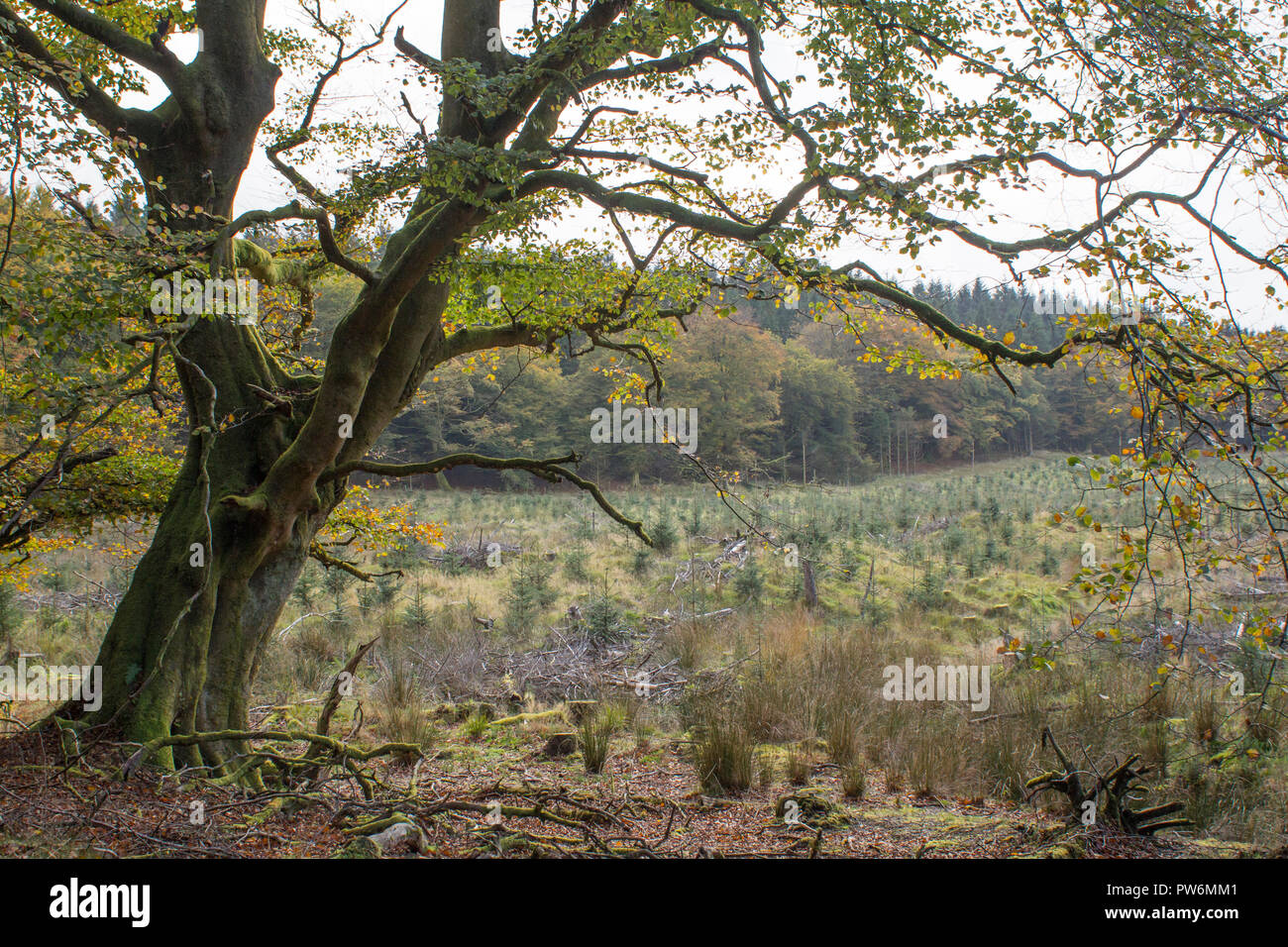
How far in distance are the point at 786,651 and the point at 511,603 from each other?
534 centimetres

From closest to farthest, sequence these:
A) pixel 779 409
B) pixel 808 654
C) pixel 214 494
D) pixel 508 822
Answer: pixel 508 822
pixel 214 494
pixel 808 654
pixel 779 409

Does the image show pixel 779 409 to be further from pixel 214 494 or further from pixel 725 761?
pixel 214 494

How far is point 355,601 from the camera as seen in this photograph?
43.8 feet

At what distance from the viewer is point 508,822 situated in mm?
4387

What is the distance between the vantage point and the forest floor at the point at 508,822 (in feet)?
11.4

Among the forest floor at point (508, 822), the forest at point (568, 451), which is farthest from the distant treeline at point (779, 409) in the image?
the forest floor at point (508, 822)

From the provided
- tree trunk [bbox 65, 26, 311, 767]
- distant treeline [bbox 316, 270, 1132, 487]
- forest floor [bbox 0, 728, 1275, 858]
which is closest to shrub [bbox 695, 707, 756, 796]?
forest floor [bbox 0, 728, 1275, 858]

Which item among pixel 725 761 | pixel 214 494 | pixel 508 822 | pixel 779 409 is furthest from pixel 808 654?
pixel 779 409

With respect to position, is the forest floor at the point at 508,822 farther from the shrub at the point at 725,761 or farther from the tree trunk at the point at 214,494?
the tree trunk at the point at 214,494

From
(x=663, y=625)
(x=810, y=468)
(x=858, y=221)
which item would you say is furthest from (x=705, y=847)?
(x=810, y=468)

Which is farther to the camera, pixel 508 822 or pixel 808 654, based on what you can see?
pixel 808 654

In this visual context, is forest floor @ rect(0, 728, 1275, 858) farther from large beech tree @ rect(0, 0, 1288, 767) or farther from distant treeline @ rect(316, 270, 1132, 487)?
distant treeline @ rect(316, 270, 1132, 487)

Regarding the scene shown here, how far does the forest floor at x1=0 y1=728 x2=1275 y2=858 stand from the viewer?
3461 mm

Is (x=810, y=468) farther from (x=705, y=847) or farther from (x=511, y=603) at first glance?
(x=705, y=847)
